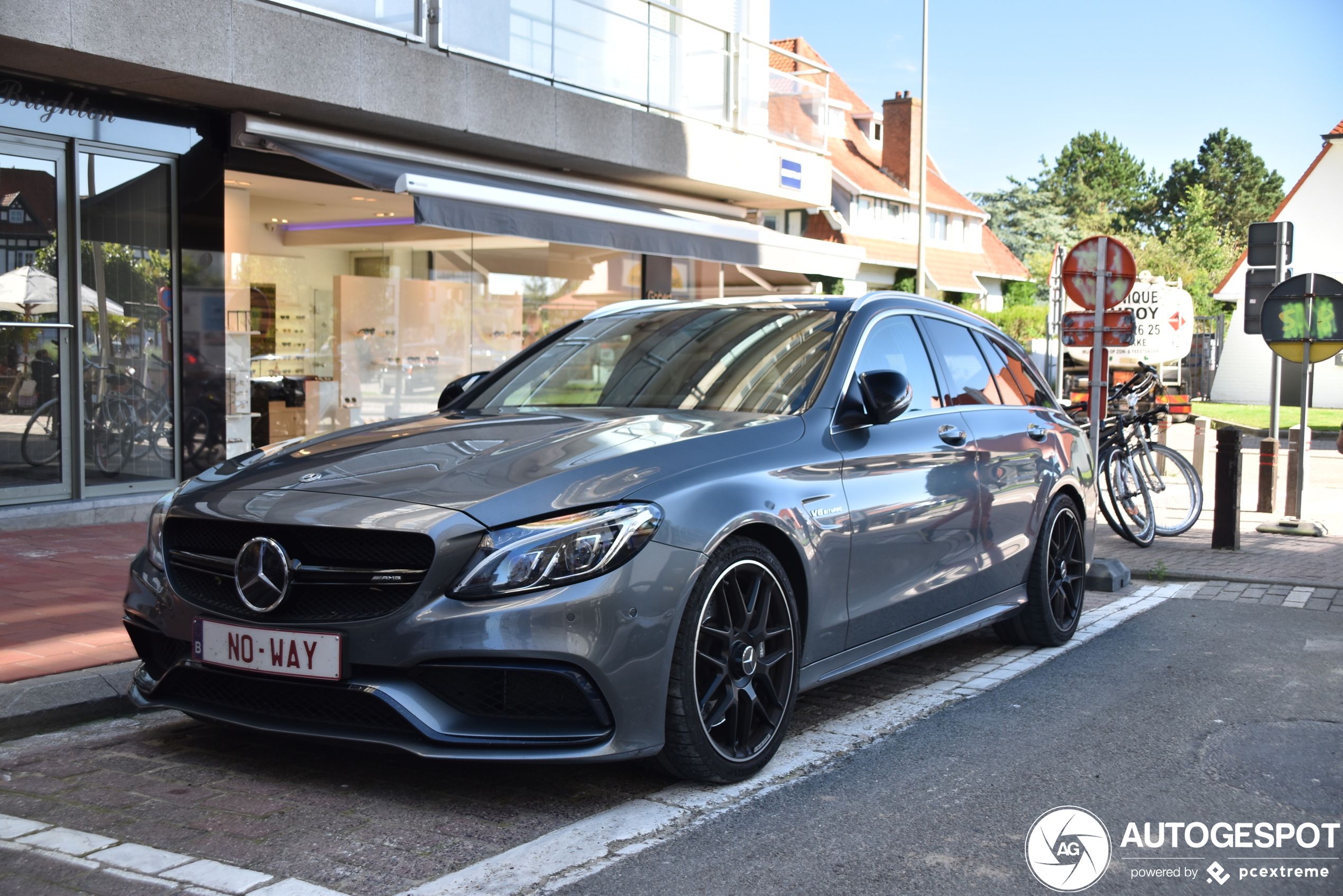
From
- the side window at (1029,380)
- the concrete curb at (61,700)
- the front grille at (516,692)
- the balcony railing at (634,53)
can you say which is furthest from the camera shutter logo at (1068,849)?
the balcony railing at (634,53)

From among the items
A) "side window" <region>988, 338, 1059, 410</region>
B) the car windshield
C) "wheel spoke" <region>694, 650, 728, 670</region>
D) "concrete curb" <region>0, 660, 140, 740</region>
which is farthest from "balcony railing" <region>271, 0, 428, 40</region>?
"wheel spoke" <region>694, 650, 728, 670</region>

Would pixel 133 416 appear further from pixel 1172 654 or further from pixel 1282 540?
pixel 1282 540

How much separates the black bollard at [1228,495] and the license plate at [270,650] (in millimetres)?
8173

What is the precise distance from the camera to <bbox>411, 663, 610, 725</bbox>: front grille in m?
3.45

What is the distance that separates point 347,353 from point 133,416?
2949 mm

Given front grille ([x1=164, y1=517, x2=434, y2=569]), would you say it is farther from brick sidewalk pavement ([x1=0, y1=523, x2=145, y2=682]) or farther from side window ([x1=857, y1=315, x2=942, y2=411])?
side window ([x1=857, y1=315, x2=942, y2=411])

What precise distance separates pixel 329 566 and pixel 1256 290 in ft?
38.9

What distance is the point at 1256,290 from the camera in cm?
1293

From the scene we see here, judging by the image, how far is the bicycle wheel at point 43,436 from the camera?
9.26m

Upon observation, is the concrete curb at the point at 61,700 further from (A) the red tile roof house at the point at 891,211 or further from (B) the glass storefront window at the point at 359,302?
(A) the red tile roof house at the point at 891,211

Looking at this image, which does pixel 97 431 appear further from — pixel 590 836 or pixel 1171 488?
pixel 1171 488

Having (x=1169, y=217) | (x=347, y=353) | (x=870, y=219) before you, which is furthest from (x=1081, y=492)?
(x=1169, y=217)

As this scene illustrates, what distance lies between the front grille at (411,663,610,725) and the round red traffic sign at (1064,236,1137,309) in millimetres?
7232

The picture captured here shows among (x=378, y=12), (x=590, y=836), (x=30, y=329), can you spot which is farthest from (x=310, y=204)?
(x=590, y=836)
